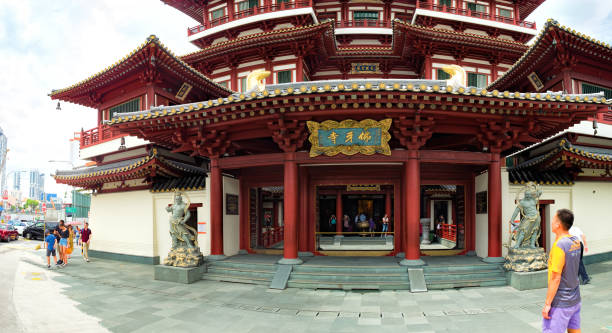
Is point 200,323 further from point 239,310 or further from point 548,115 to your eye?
point 548,115

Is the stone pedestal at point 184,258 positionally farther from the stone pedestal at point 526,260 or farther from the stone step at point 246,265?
the stone pedestal at point 526,260

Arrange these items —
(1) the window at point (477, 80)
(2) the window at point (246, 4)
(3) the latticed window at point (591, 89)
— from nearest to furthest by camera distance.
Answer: (3) the latticed window at point (591, 89) < (1) the window at point (477, 80) < (2) the window at point (246, 4)

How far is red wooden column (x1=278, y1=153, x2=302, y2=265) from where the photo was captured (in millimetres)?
9844

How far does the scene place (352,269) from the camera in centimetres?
938

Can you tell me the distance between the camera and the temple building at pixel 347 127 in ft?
30.3

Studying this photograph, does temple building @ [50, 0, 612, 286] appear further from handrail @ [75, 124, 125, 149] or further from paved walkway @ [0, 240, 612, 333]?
paved walkway @ [0, 240, 612, 333]

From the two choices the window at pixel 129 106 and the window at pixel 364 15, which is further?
the window at pixel 364 15

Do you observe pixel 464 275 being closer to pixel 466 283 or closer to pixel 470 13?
pixel 466 283

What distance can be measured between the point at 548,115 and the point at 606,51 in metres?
6.90

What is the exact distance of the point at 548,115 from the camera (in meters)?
9.23

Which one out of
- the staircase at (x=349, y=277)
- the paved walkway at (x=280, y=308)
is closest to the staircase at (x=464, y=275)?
the paved walkway at (x=280, y=308)

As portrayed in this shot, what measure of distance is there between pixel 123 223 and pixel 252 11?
13.9 m

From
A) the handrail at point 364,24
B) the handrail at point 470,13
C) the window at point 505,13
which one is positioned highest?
the window at point 505,13

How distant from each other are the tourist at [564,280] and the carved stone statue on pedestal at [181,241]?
9052 mm
